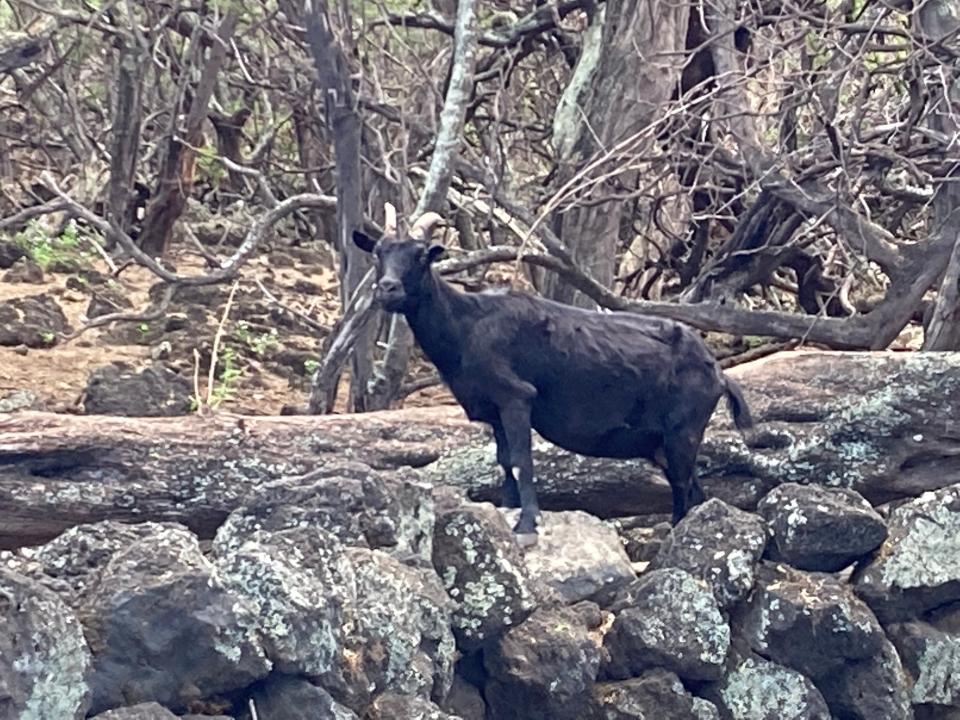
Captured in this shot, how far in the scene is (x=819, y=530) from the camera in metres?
5.84

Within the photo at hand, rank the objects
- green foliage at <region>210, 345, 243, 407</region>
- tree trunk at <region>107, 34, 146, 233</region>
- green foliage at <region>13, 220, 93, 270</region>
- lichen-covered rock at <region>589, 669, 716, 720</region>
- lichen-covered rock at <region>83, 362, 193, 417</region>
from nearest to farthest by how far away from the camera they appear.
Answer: lichen-covered rock at <region>589, 669, 716, 720</region> < lichen-covered rock at <region>83, 362, 193, 417</region> < green foliage at <region>210, 345, 243, 407</region> < tree trunk at <region>107, 34, 146, 233</region> < green foliage at <region>13, 220, 93, 270</region>

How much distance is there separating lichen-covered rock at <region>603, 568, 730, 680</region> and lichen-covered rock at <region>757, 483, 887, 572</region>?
432 millimetres

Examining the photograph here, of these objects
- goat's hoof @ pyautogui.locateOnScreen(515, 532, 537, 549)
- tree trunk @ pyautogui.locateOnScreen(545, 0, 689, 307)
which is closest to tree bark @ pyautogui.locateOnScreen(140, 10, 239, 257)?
tree trunk @ pyautogui.locateOnScreen(545, 0, 689, 307)

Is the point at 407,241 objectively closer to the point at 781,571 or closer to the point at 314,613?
the point at 781,571

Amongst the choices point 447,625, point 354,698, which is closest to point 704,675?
point 447,625

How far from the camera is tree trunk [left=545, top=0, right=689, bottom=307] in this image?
32.2 ft

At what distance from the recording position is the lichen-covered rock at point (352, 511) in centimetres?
511

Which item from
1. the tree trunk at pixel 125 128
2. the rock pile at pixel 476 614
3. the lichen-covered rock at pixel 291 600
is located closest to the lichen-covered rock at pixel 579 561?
the rock pile at pixel 476 614

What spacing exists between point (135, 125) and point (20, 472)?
5378mm

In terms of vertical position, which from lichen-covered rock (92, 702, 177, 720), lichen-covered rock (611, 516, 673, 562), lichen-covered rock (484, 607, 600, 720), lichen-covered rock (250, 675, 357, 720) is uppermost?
lichen-covered rock (92, 702, 177, 720)

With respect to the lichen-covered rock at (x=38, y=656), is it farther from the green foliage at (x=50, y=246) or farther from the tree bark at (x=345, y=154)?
the green foliage at (x=50, y=246)

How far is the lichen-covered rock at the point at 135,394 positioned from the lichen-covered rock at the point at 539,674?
421cm

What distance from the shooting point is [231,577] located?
4.41 m

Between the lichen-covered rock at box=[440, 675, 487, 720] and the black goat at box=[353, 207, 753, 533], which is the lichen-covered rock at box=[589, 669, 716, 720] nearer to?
the lichen-covered rock at box=[440, 675, 487, 720]
